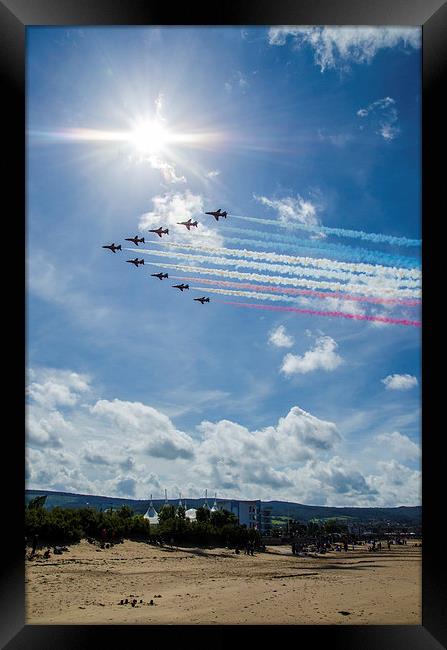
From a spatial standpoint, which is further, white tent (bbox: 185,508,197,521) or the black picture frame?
white tent (bbox: 185,508,197,521)

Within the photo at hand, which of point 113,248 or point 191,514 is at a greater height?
point 113,248

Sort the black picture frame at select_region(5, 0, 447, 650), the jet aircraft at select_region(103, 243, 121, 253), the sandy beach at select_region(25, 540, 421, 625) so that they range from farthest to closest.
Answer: the jet aircraft at select_region(103, 243, 121, 253) < the sandy beach at select_region(25, 540, 421, 625) < the black picture frame at select_region(5, 0, 447, 650)

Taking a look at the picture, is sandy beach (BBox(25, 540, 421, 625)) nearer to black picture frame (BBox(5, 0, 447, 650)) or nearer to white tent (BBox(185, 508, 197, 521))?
white tent (BBox(185, 508, 197, 521))

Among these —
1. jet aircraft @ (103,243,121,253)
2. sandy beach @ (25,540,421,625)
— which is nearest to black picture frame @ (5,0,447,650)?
sandy beach @ (25,540,421,625)
